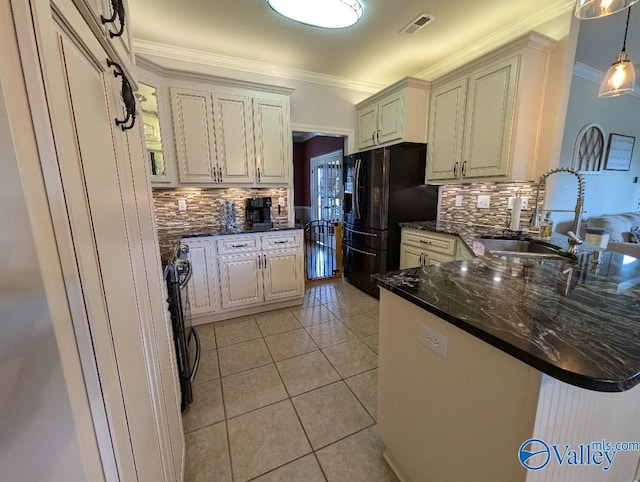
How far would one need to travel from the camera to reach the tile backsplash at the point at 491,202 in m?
2.54

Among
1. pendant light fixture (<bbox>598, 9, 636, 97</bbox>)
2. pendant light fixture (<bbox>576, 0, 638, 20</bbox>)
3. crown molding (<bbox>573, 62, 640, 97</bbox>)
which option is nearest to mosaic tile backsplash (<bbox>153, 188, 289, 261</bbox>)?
pendant light fixture (<bbox>576, 0, 638, 20</bbox>)

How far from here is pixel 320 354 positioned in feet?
7.32

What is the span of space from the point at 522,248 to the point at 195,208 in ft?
10.7

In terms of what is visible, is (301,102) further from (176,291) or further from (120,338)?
(120,338)

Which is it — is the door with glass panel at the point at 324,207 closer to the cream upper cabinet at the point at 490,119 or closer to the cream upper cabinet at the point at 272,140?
the cream upper cabinet at the point at 272,140

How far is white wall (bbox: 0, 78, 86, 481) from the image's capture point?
0.33 meters

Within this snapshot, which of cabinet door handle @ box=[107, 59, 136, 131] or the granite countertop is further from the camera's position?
cabinet door handle @ box=[107, 59, 136, 131]

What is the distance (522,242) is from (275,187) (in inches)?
101

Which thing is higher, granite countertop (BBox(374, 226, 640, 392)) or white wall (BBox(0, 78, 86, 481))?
white wall (BBox(0, 78, 86, 481))

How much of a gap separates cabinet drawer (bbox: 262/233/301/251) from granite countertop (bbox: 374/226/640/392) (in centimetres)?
188

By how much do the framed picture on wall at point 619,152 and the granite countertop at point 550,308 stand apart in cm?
341

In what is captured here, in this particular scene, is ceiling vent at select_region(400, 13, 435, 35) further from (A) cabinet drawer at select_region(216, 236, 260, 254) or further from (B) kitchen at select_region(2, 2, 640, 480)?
(B) kitchen at select_region(2, 2, 640, 480)

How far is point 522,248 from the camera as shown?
7.08 ft

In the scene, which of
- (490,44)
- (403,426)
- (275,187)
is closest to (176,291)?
(403,426)
